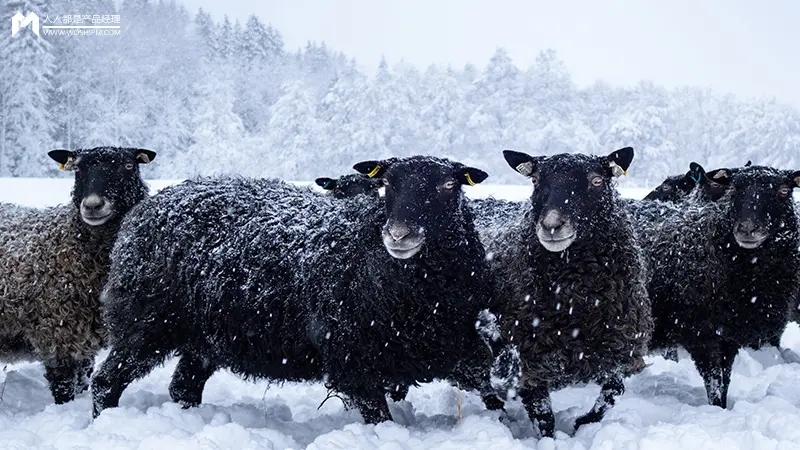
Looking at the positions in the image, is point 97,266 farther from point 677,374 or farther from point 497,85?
point 497,85

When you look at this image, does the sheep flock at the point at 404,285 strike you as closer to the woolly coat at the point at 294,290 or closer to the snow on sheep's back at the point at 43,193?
the woolly coat at the point at 294,290

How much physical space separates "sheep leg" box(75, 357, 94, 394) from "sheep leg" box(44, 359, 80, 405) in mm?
285

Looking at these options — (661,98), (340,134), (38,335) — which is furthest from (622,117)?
(38,335)

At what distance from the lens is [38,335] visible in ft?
19.6

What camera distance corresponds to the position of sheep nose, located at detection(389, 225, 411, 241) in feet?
14.6

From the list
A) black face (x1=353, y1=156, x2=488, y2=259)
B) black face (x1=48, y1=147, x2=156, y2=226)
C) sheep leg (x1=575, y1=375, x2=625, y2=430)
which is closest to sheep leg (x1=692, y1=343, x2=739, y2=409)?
sheep leg (x1=575, y1=375, x2=625, y2=430)

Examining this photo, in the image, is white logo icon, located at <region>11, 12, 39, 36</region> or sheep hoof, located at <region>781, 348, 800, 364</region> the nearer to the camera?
sheep hoof, located at <region>781, 348, 800, 364</region>

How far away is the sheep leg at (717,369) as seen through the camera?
562 cm

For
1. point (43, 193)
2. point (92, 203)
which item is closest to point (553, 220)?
point (92, 203)

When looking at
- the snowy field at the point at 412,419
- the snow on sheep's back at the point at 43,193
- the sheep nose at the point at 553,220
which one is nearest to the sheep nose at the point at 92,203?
the snowy field at the point at 412,419

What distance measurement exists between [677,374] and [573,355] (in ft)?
8.02

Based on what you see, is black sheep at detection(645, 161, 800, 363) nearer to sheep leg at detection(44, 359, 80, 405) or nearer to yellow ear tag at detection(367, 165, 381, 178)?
yellow ear tag at detection(367, 165, 381, 178)

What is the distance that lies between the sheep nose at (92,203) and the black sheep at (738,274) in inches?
196

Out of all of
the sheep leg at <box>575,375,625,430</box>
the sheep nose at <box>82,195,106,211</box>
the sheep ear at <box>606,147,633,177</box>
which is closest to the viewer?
the sheep leg at <box>575,375,625,430</box>
